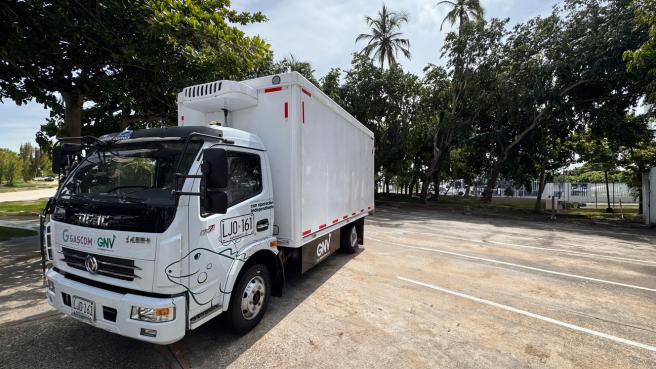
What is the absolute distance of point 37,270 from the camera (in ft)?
21.3

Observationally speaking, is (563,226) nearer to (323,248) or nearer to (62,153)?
(323,248)

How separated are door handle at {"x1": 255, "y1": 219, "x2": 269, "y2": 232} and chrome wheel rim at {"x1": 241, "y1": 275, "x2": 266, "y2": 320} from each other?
0.62 meters

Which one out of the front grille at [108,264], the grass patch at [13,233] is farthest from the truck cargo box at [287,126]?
the grass patch at [13,233]

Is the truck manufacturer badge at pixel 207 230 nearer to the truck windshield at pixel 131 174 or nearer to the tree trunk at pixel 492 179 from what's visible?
the truck windshield at pixel 131 174

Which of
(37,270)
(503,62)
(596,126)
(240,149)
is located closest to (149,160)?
(240,149)

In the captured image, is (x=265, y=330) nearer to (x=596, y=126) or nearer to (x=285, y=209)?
(x=285, y=209)

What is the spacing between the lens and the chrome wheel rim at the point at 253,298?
3.87 meters

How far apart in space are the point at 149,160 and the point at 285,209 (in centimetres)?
181

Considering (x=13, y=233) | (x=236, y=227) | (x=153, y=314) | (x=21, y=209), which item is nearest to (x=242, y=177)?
(x=236, y=227)

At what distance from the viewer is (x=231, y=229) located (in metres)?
3.54

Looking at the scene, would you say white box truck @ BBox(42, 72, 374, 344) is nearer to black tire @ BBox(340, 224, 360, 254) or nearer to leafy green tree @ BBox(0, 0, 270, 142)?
black tire @ BBox(340, 224, 360, 254)

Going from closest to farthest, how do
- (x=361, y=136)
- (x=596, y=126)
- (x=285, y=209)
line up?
1. (x=285, y=209)
2. (x=361, y=136)
3. (x=596, y=126)

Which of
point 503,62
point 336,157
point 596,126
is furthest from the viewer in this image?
point 503,62

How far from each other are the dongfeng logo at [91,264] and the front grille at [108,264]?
3 centimetres
